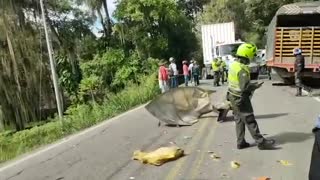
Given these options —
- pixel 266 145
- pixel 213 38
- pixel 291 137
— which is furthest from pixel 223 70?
pixel 266 145

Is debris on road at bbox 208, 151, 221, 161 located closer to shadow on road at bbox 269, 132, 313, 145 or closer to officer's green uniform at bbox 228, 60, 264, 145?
officer's green uniform at bbox 228, 60, 264, 145

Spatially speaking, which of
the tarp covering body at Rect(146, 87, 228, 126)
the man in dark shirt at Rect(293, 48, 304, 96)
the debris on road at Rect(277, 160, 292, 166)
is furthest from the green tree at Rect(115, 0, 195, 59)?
the debris on road at Rect(277, 160, 292, 166)

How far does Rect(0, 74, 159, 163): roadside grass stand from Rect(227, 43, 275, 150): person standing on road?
20.3ft

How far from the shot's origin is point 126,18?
40375 millimetres

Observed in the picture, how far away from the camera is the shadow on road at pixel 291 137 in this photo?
9.45 m

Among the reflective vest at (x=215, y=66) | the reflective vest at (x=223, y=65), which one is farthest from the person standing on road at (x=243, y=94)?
the reflective vest at (x=223, y=65)

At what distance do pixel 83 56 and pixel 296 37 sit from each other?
2298 centimetres

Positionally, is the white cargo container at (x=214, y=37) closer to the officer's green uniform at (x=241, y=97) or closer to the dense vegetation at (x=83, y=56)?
the dense vegetation at (x=83, y=56)

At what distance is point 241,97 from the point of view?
29.6ft

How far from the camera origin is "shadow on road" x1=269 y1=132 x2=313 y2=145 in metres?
9.45

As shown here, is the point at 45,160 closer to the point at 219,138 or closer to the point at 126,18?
the point at 219,138

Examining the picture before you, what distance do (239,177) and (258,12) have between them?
42.3 meters

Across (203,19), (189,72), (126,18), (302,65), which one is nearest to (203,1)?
(203,19)

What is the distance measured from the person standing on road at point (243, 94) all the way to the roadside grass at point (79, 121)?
6175mm
